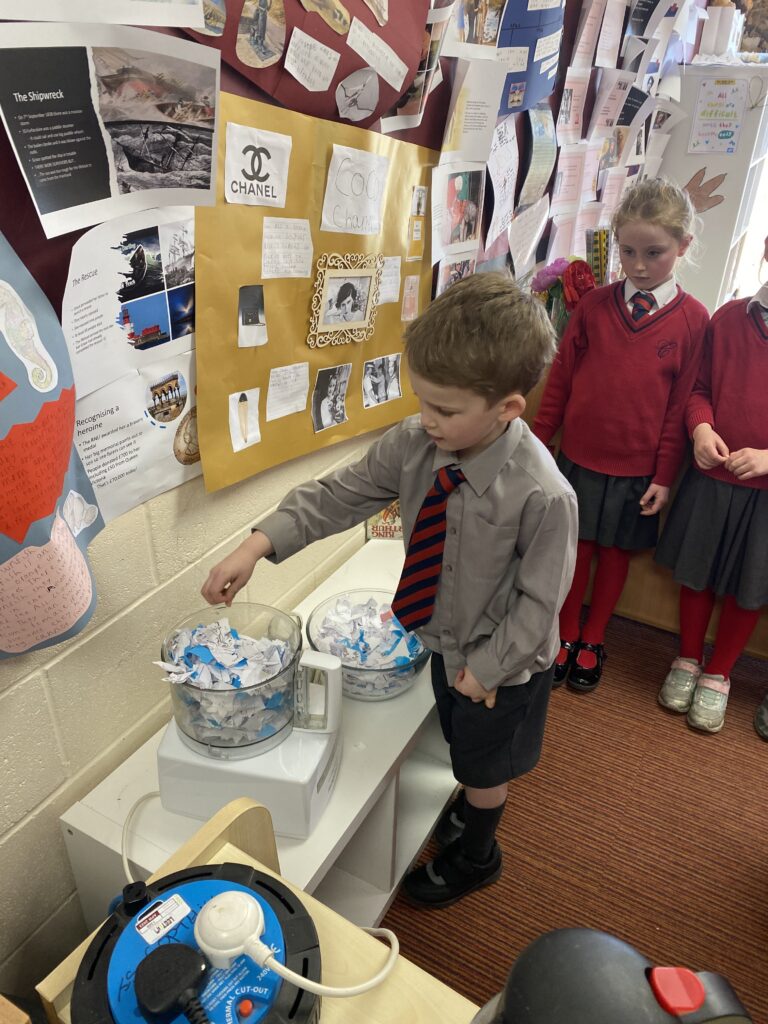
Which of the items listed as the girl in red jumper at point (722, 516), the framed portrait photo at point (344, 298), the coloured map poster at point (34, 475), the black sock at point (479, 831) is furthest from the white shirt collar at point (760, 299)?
the coloured map poster at point (34, 475)

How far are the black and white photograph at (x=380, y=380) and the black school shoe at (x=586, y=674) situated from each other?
93 centimetres

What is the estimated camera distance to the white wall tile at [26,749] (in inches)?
36.4

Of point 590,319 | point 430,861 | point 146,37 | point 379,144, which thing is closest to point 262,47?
point 146,37

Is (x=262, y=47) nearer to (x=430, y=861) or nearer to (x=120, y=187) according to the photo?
(x=120, y=187)

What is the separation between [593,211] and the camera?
7.80ft

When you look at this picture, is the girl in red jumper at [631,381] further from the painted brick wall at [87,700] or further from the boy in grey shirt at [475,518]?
the painted brick wall at [87,700]

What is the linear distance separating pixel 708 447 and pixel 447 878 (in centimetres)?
107

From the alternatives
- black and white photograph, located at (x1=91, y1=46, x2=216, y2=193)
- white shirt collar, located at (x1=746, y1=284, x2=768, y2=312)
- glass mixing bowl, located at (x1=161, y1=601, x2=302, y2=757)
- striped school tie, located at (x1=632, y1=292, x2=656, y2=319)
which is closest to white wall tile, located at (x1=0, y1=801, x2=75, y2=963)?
glass mixing bowl, located at (x1=161, y1=601, x2=302, y2=757)

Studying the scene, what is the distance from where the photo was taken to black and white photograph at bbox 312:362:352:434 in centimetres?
136

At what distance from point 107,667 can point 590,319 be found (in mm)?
1329

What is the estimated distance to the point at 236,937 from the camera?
1.73 ft

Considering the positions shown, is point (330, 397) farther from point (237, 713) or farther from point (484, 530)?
A: point (237, 713)

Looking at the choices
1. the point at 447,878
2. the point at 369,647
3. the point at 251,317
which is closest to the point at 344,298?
the point at 251,317

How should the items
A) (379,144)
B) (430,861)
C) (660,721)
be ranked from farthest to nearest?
(660,721)
(430,861)
(379,144)
